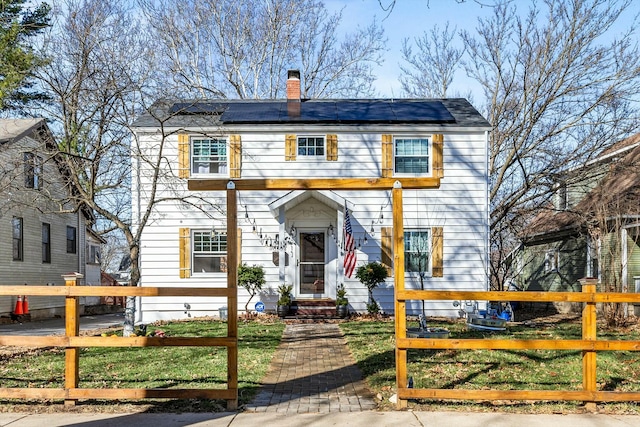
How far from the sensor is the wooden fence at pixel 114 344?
21.5 ft

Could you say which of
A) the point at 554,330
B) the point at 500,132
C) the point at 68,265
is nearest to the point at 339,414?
the point at 554,330

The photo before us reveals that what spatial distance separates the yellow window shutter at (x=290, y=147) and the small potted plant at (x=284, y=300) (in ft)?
11.3

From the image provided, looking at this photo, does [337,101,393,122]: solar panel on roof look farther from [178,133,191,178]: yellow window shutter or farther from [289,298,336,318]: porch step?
[289,298,336,318]: porch step

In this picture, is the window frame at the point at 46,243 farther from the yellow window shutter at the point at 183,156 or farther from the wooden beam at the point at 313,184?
the wooden beam at the point at 313,184

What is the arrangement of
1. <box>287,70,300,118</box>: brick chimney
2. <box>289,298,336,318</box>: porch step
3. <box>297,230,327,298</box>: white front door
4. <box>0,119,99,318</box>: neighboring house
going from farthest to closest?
<box>0,119,99,318</box>: neighboring house
<box>287,70,300,118</box>: brick chimney
<box>297,230,327,298</box>: white front door
<box>289,298,336,318</box>: porch step

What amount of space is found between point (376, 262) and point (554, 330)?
187 inches

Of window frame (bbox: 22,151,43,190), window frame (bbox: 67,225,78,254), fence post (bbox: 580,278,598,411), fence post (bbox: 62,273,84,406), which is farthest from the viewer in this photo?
window frame (bbox: 67,225,78,254)

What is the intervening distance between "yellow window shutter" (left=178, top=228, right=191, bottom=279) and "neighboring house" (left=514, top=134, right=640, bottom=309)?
34.1 ft

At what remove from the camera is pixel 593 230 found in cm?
1576

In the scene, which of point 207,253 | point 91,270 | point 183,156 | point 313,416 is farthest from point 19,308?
point 313,416

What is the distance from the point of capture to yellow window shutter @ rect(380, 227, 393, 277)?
1642 centimetres

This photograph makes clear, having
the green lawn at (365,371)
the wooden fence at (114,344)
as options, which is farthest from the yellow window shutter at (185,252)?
the wooden fence at (114,344)

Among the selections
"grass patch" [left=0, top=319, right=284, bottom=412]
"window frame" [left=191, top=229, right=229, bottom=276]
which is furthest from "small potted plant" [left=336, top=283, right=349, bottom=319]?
"grass patch" [left=0, top=319, right=284, bottom=412]

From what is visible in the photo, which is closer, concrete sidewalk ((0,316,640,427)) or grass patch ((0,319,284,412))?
concrete sidewalk ((0,316,640,427))
